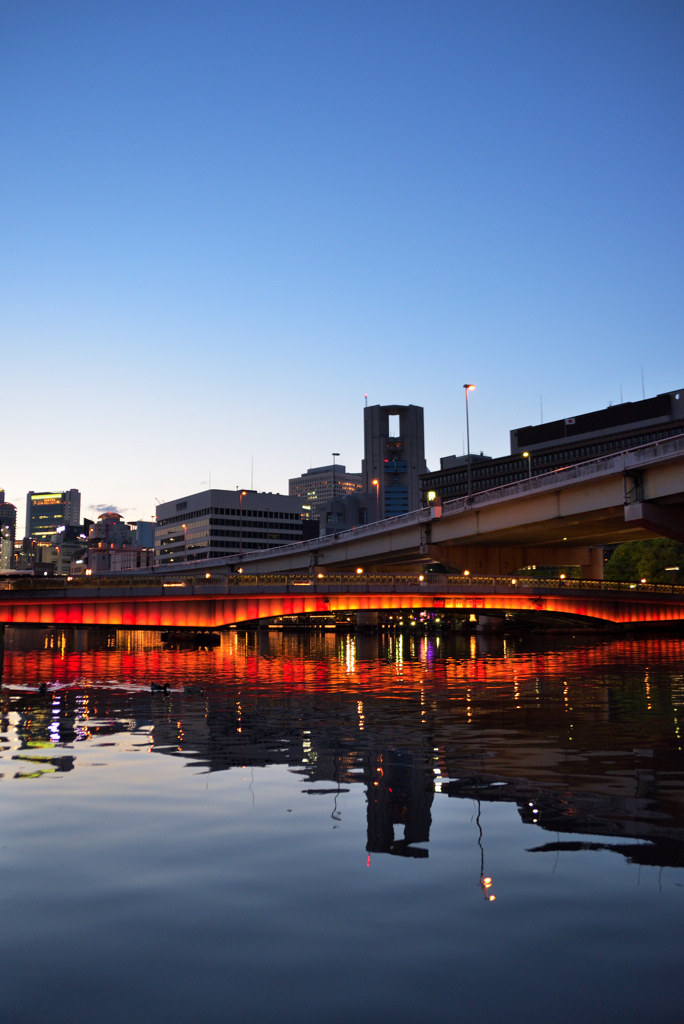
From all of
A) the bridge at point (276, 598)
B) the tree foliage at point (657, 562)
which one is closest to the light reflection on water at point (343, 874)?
the bridge at point (276, 598)

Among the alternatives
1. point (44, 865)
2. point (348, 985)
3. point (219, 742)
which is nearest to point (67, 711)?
point (219, 742)

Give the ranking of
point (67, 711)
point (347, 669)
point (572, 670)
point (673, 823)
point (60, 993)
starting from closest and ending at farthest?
1. point (60, 993)
2. point (673, 823)
3. point (67, 711)
4. point (572, 670)
5. point (347, 669)

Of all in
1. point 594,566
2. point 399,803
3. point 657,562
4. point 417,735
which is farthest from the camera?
point 657,562

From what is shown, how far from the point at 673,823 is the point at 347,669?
46.1 metres

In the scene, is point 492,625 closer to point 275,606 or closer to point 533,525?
point 275,606

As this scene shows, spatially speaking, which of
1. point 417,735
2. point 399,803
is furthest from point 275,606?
point 399,803

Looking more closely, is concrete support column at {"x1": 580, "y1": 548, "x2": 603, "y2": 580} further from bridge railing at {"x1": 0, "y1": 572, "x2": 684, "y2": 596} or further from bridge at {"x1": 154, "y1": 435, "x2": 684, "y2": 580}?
bridge railing at {"x1": 0, "y1": 572, "x2": 684, "y2": 596}

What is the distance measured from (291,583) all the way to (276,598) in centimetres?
316

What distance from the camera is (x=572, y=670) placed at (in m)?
53.4

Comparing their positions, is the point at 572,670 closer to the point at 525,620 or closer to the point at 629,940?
the point at 629,940

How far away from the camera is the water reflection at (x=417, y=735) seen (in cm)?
1333

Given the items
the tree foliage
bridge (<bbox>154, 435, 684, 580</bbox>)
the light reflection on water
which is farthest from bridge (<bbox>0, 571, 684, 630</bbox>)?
the light reflection on water

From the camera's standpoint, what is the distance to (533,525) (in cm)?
7262

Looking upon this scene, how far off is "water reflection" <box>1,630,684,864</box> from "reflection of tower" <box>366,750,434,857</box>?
37mm
